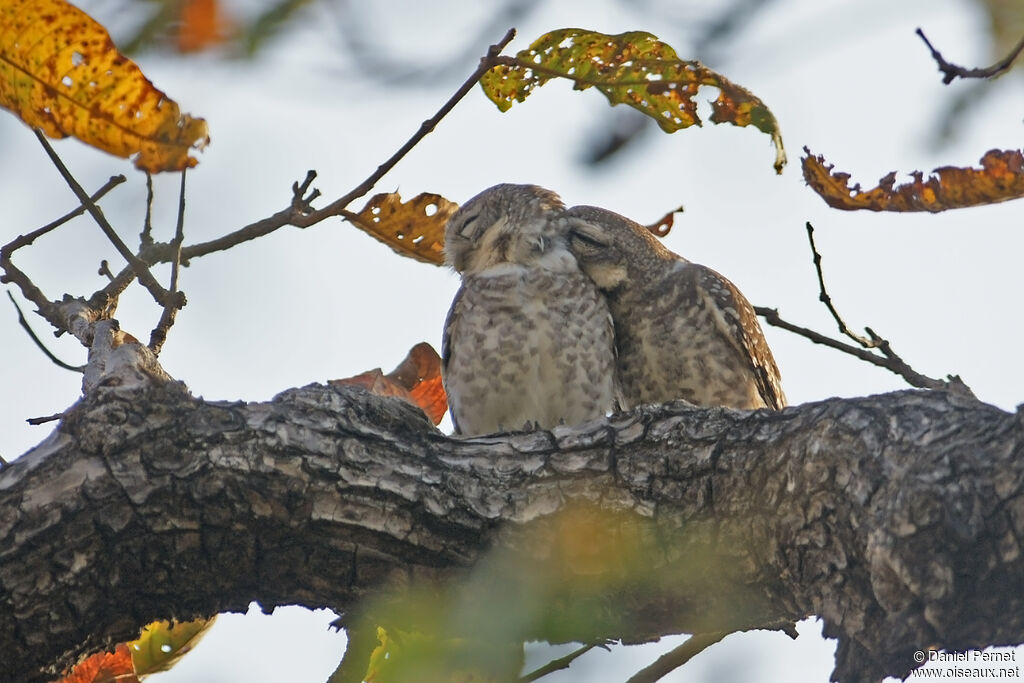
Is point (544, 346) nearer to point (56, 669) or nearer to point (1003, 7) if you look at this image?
point (56, 669)

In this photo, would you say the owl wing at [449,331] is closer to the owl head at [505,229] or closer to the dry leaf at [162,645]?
the owl head at [505,229]

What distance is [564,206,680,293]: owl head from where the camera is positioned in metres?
6.12

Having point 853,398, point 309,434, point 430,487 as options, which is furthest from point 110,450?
point 853,398

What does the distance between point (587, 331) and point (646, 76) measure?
2207 millimetres

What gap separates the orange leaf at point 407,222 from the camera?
4.36 meters

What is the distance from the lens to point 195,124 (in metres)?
2.48

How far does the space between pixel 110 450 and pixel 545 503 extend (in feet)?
4.12

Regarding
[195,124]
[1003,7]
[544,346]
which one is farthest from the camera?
[544,346]

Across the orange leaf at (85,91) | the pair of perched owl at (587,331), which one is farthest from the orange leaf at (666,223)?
the orange leaf at (85,91)

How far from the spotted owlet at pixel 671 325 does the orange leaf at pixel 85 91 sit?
367 cm

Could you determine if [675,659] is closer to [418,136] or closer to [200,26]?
[418,136]

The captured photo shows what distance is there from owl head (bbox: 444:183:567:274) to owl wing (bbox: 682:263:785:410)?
2.40 feet

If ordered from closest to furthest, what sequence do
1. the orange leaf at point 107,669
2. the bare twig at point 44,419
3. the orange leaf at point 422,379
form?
1. the bare twig at point 44,419
2. the orange leaf at point 107,669
3. the orange leaf at point 422,379

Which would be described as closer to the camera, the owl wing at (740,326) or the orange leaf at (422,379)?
the orange leaf at (422,379)
